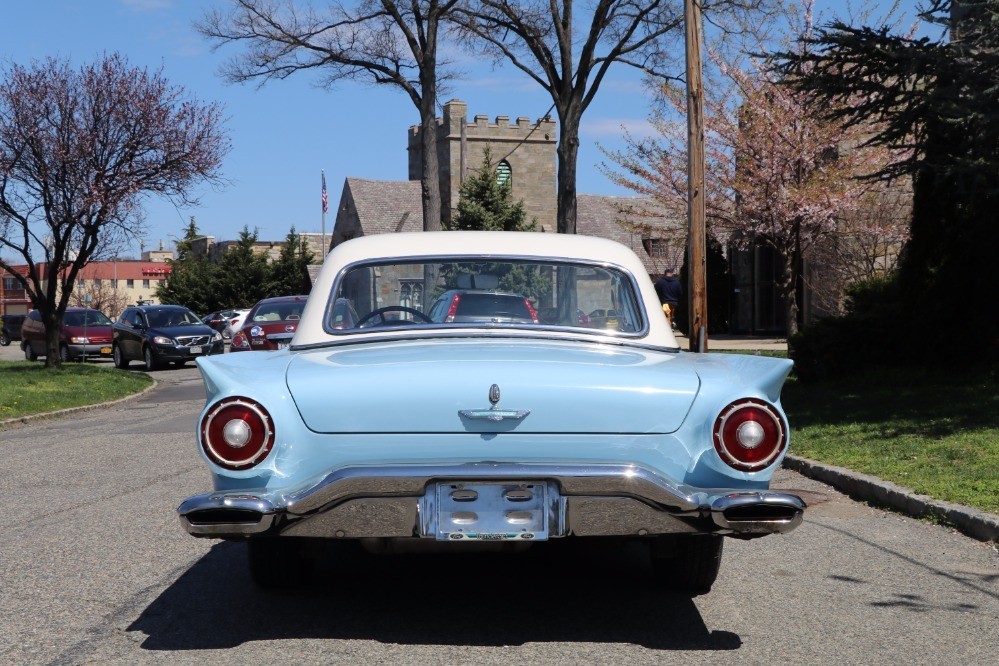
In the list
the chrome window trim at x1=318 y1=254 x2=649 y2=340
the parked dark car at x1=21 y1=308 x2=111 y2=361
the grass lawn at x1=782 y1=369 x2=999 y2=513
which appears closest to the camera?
the chrome window trim at x1=318 y1=254 x2=649 y2=340

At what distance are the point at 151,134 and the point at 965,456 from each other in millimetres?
19050

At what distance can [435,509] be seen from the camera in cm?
399

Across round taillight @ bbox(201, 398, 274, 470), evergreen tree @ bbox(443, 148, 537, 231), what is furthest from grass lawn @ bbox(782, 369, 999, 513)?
evergreen tree @ bbox(443, 148, 537, 231)

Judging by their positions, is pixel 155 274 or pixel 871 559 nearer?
pixel 871 559

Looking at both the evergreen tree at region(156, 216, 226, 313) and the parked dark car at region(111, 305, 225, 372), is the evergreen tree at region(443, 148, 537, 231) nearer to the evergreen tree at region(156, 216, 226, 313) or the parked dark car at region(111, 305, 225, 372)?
the parked dark car at region(111, 305, 225, 372)

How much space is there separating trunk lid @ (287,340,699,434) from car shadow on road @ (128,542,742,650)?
0.89m

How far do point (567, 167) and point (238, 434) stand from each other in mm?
25307

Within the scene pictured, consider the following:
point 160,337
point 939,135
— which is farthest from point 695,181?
point 160,337

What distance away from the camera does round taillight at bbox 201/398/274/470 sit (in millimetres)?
4070

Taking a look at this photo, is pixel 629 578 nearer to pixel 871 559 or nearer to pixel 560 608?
pixel 560 608

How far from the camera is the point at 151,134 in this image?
23.4 metres

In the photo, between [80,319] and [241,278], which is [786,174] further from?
[241,278]

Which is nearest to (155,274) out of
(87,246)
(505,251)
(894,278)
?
(87,246)

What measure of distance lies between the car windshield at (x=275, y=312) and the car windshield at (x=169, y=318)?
8195mm
